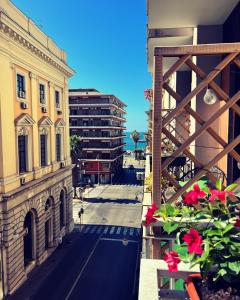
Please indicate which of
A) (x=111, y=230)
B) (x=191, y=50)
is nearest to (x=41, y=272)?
(x=111, y=230)

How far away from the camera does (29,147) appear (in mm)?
23562

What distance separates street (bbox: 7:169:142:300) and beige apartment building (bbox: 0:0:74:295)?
4.75 feet

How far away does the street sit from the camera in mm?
21453

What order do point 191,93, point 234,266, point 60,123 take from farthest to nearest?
point 60,123, point 191,93, point 234,266

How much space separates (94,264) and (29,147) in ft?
45.7

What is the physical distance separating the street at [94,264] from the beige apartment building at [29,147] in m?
1.45

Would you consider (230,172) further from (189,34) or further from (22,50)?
(22,50)

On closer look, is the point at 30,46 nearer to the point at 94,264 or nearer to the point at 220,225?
the point at 94,264

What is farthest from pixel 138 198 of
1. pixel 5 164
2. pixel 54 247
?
pixel 5 164

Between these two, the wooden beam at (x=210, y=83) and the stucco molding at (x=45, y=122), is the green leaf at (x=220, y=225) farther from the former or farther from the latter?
the stucco molding at (x=45, y=122)

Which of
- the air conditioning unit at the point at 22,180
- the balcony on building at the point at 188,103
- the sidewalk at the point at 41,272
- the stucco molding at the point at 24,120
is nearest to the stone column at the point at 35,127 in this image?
the stucco molding at the point at 24,120

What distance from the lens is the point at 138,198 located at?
52.5 m

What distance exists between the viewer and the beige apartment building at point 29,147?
19328 millimetres

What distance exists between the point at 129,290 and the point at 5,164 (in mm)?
15028
